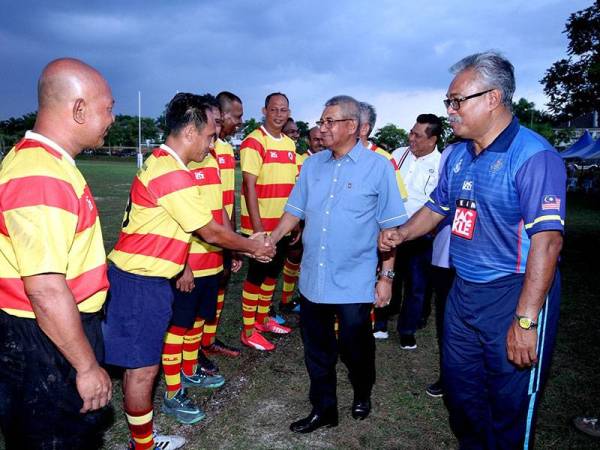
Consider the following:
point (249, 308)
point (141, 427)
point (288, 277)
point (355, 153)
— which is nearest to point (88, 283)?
point (141, 427)

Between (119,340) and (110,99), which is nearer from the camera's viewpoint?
(110,99)

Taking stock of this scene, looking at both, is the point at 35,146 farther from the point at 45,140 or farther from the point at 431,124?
the point at 431,124

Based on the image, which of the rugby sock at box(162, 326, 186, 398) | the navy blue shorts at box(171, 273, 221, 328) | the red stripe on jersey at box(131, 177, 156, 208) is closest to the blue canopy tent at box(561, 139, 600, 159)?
the navy blue shorts at box(171, 273, 221, 328)

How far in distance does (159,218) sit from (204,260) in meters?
1.07

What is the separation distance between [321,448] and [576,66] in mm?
30659

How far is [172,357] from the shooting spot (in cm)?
362

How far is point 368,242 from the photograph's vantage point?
3.41m

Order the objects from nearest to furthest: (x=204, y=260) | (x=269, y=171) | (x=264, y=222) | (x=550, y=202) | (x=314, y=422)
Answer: (x=550, y=202) < (x=314, y=422) < (x=204, y=260) < (x=269, y=171) < (x=264, y=222)

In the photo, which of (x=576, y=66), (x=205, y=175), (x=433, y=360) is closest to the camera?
(x=205, y=175)

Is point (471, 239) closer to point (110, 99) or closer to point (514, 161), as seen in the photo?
point (514, 161)

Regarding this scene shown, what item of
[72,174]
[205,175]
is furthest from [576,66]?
[72,174]

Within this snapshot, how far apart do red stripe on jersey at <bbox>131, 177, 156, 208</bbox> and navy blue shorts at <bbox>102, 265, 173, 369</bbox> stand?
0.45 metres

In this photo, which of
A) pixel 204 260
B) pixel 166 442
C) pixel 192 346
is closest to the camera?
pixel 166 442

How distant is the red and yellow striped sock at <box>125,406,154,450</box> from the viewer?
2.92 meters
